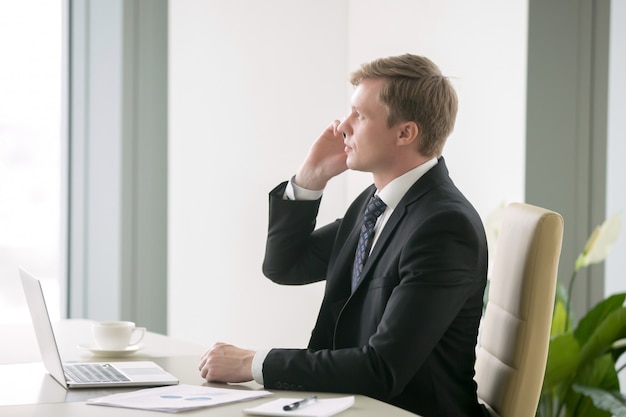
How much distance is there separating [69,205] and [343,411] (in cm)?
229

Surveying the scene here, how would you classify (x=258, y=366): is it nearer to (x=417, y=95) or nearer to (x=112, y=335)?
(x=112, y=335)

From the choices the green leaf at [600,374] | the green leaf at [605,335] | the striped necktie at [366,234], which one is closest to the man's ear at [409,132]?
the striped necktie at [366,234]

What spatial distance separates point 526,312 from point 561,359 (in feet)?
3.35

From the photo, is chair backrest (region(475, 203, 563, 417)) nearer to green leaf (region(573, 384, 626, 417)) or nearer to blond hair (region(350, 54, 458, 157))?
blond hair (region(350, 54, 458, 157))

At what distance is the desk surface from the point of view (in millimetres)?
1344

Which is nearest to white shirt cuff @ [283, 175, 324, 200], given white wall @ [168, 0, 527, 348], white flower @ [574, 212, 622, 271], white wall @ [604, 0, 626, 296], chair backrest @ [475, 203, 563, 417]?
chair backrest @ [475, 203, 563, 417]

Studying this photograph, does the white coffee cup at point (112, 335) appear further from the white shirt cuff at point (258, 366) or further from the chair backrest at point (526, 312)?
the chair backrest at point (526, 312)

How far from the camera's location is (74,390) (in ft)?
4.97

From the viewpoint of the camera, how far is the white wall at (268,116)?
10.9 ft

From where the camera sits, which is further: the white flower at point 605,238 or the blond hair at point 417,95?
the white flower at point 605,238

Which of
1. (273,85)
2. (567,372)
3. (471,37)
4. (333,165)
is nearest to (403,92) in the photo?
(333,165)

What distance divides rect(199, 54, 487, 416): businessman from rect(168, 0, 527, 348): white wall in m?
1.27

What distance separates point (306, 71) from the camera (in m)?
3.67

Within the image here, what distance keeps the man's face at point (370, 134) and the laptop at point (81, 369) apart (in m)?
0.62
